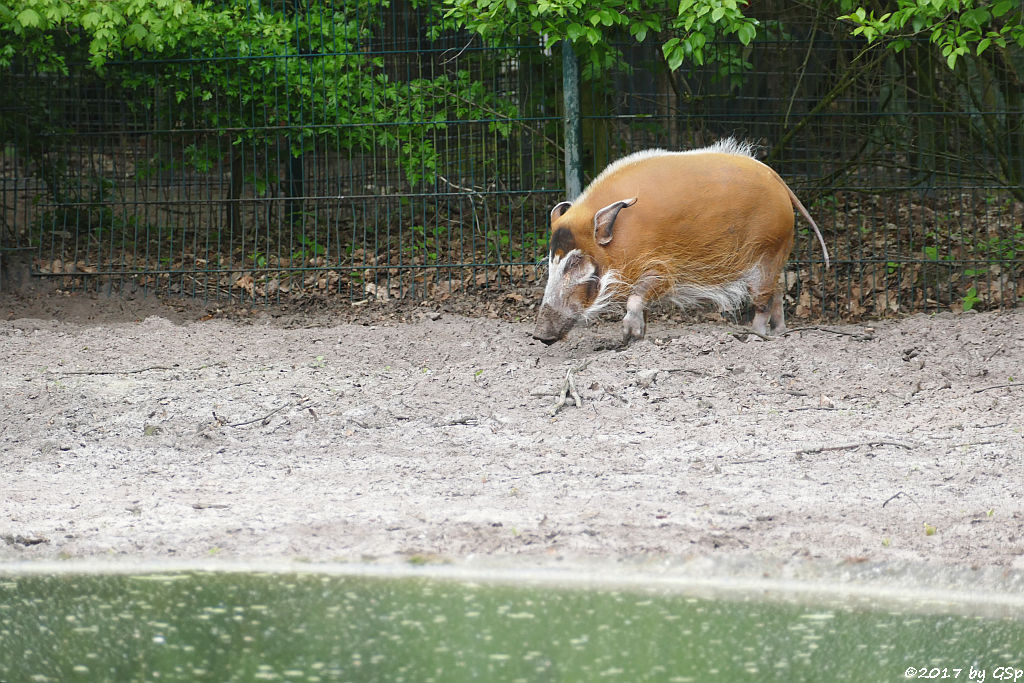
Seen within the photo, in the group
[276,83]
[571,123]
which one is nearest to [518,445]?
[571,123]

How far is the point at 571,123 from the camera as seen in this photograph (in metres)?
8.23

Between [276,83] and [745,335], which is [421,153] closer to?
[276,83]

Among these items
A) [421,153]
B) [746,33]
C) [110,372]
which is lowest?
[110,372]

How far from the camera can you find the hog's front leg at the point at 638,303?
7.05 meters

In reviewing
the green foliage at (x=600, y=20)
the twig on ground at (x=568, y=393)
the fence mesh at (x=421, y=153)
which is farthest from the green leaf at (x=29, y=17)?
the twig on ground at (x=568, y=393)

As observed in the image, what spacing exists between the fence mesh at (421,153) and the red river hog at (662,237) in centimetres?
140

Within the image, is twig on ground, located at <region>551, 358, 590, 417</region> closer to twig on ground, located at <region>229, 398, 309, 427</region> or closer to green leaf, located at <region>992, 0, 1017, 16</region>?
twig on ground, located at <region>229, 398, 309, 427</region>

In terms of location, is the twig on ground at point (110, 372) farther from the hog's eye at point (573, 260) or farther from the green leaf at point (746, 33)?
the green leaf at point (746, 33)

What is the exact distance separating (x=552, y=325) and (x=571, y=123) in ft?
5.93

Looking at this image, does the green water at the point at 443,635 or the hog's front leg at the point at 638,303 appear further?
the hog's front leg at the point at 638,303

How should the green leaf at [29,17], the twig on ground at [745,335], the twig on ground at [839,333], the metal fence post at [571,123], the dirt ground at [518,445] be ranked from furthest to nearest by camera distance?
the metal fence post at [571,123] < the green leaf at [29,17] < the twig on ground at [839,333] < the twig on ground at [745,335] < the dirt ground at [518,445]

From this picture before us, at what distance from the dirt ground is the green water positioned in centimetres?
29

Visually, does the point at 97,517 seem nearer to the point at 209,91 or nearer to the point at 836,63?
the point at 209,91

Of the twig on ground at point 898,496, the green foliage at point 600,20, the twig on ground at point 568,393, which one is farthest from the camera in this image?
the green foliage at point 600,20
